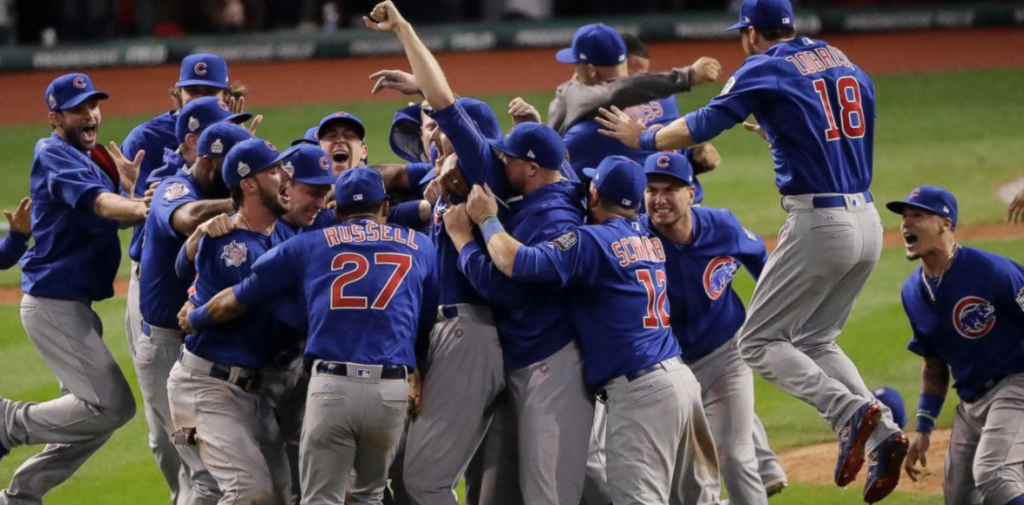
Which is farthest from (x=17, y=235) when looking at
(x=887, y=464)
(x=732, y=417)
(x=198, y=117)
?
(x=887, y=464)

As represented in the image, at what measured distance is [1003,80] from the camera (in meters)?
Answer: 19.3

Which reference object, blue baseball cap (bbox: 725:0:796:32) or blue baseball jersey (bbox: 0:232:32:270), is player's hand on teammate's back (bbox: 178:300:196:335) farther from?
blue baseball cap (bbox: 725:0:796:32)

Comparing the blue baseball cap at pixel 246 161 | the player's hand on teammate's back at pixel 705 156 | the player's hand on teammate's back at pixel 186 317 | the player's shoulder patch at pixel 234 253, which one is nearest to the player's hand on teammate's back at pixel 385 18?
the blue baseball cap at pixel 246 161

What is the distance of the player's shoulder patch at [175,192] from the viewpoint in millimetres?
6270

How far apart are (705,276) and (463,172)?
1.38 meters

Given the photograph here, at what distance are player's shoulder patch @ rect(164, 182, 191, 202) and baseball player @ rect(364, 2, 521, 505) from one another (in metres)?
1.16

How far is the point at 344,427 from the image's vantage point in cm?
557

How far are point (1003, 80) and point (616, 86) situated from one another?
503 inches

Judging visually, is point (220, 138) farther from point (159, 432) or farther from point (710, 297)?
point (710, 297)

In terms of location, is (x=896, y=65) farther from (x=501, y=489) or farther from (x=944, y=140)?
(x=501, y=489)

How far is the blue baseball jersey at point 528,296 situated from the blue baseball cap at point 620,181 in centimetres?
18

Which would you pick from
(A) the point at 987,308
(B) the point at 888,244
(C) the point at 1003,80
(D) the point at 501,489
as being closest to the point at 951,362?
(A) the point at 987,308

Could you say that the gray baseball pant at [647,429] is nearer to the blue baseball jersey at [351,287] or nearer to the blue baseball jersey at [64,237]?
the blue baseball jersey at [351,287]

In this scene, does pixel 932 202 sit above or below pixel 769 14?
below
